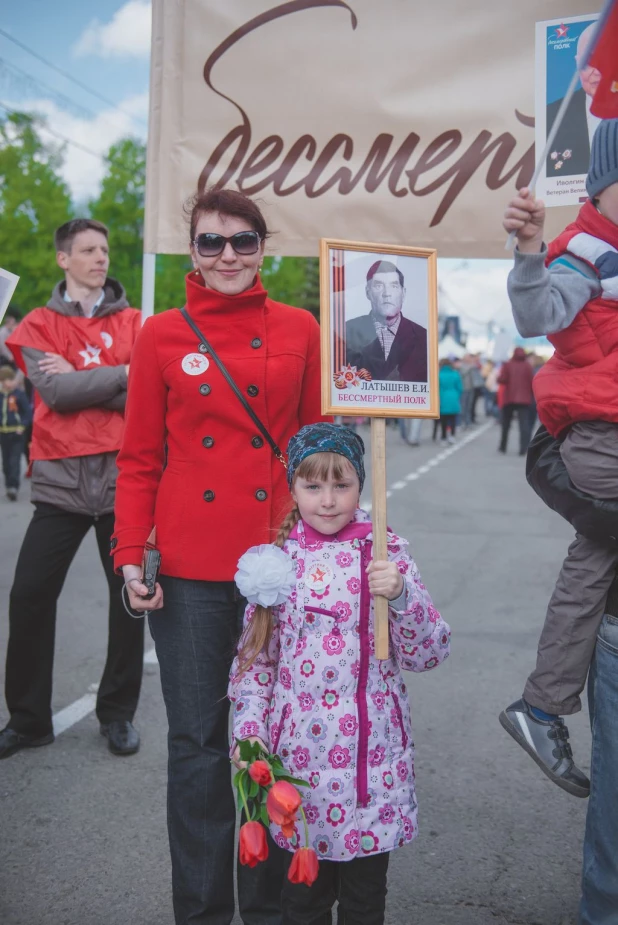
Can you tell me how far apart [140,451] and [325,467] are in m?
0.62

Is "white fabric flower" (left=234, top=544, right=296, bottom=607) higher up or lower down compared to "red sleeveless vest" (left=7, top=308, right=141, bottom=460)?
lower down

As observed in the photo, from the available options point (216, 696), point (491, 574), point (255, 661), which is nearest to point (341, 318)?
point (255, 661)

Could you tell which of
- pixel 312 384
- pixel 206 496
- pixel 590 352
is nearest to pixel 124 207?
pixel 312 384

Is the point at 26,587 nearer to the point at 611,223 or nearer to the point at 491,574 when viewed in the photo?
the point at 611,223

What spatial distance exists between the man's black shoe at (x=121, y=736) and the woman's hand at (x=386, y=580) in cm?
243

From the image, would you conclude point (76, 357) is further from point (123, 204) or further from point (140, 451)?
point (123, 204)

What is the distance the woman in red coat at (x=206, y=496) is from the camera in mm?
3027

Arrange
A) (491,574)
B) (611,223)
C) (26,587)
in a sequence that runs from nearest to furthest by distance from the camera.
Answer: (611,223) < (26,587) < (491,574)

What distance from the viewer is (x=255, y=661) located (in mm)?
2801

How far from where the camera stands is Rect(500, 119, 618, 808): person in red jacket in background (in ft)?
7.81

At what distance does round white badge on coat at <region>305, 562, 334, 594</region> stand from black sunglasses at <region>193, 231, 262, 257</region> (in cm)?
93

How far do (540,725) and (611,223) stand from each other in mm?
1287

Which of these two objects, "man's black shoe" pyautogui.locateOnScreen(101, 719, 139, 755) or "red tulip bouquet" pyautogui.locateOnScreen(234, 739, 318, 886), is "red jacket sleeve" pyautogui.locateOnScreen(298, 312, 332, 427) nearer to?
"red tulip bouquet" pyautogui.locateOnScreen(234, 739, 318, 886)

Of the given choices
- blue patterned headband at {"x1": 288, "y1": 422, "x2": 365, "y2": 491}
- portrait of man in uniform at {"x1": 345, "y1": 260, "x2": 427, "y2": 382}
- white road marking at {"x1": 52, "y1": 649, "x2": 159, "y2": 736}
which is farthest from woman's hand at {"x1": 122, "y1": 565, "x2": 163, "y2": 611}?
white road marking at {"x1": 52, "y1": 649, "x2": 159, "y2": 736}
